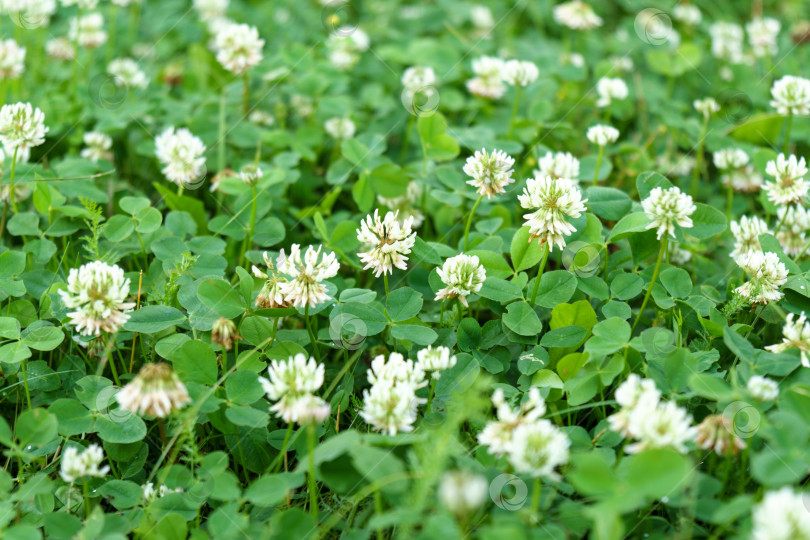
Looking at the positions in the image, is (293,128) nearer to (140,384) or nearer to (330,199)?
(330,199)

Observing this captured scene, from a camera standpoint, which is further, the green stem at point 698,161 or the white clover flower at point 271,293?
the green stem at point 698,161

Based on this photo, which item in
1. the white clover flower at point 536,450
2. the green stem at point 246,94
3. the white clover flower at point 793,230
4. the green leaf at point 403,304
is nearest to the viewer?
the white clover flower at point 536,450

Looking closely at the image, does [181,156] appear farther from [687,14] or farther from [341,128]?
[687,14]

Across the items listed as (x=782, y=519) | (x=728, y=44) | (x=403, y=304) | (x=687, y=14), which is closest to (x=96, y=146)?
(x=403, y=304)

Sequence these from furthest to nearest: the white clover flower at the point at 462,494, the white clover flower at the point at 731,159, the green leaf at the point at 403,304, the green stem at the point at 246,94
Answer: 1. the green stem at the point at 246,94
2. the white clover flower at the point at 731,159
3. the green leaf at the point at 403,304
4. the white clover flower at the point at 462,494

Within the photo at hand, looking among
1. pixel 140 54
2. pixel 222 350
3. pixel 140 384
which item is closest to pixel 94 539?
pixel 140 384

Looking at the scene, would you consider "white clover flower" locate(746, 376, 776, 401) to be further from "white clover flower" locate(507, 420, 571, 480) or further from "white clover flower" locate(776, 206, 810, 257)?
"white clover flower" locate(776, 206, 810, 257)

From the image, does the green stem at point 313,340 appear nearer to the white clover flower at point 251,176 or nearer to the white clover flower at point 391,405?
the white clover flower at point 391,405

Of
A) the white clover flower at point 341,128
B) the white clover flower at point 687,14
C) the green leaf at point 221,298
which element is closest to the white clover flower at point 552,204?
the green leaf at point 221,298
